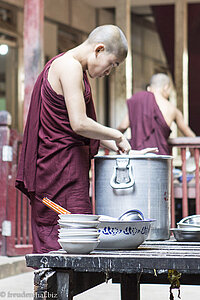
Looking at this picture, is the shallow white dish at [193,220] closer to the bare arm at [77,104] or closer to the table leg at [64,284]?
the bare arm at [77,104]

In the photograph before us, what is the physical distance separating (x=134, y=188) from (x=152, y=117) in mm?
3556

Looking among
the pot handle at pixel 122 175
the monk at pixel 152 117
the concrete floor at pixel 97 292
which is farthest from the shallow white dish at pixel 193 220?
the monk at pixel 152 117

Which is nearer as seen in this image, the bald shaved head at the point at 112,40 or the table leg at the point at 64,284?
the table leg at the point at 64,284

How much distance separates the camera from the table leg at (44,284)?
5.50ft

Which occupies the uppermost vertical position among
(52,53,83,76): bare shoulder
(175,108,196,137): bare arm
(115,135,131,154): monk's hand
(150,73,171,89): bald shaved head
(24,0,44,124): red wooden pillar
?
(24,0,44,124): red wooden pillar

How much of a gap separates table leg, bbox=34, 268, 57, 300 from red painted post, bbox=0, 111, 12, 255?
4.01m

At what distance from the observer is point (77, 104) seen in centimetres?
261

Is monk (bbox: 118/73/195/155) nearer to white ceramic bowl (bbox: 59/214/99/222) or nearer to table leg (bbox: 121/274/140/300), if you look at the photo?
table leg (bbox: 121/274/140/300)

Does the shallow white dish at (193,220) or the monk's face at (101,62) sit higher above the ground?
the monk's face at (101,62)

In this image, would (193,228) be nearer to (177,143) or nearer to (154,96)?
(177,143)

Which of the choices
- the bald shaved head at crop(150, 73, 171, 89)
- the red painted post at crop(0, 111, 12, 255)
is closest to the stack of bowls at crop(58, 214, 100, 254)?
the red painted post at crop(0, 111, 12, 255)

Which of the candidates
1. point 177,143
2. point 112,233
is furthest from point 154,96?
point 112,233

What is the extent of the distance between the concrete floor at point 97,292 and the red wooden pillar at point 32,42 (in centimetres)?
186

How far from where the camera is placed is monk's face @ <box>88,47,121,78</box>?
269cm
